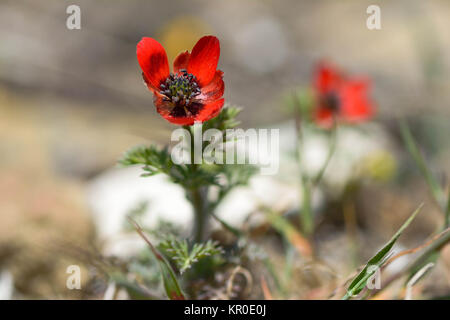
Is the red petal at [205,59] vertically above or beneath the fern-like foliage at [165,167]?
above

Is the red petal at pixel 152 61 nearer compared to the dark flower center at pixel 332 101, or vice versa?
the red petal at pixel 152 61

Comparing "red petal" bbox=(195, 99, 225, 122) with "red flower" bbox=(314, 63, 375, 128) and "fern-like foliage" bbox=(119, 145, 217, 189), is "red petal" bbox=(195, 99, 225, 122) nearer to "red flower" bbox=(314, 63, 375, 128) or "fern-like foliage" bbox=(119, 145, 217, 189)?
"fern-like foliage" bbox=(119, 145, 217, 189)

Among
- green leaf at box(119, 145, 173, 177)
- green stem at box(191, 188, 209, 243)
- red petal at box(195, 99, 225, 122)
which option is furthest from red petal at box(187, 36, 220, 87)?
green stem at box(191, 188, 209, 243)

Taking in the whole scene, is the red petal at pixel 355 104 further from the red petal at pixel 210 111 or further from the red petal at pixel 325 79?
the red petal at pixel 210 111

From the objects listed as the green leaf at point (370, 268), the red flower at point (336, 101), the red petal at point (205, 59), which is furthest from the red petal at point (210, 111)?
the red flower at point (336, 101)

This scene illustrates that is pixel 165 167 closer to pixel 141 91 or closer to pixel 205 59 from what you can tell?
pixel 205 59

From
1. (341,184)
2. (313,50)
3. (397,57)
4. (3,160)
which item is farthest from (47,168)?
(397,57)

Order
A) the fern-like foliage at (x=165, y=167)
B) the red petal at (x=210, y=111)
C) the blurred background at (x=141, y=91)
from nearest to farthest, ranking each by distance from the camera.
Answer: the red petal at (x=210, y=111) < the fern-like foliage at (x=165, y=167) < the blurred background at (x=141, y=91)

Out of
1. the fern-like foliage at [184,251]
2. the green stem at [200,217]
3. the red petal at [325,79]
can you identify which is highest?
the red petal at [325,79]
